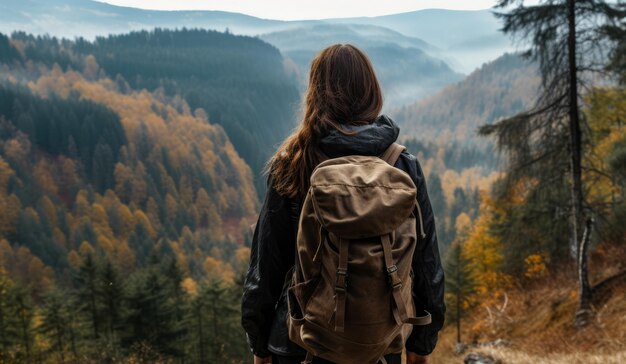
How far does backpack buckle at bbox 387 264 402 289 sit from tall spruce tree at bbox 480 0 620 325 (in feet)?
25.1

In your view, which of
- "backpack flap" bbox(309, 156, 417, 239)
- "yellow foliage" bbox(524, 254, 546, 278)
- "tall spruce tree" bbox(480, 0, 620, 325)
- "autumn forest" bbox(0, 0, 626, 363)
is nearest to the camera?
"backpack flap" bbox(309, 156, 417, 239)

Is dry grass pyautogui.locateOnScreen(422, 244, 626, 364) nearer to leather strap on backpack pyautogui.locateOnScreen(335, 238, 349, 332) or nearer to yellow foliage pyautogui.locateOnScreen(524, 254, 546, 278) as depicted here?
yellow foliage pyautogui.locateOnScreen(524, 254, 546, 278)

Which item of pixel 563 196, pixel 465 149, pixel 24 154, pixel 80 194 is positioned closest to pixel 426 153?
pixel 465 149

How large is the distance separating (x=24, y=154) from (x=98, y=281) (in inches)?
3915

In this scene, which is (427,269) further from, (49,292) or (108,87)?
(108,87)

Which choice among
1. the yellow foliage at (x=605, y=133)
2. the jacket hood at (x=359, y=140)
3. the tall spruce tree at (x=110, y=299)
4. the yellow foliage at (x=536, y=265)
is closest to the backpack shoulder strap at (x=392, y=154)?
the jacket hood at (x=359, y=140)

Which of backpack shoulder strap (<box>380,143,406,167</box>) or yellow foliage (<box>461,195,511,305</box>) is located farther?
yellow foliage (<box>461,195,511,305</box>)

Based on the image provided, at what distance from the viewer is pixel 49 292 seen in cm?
2373

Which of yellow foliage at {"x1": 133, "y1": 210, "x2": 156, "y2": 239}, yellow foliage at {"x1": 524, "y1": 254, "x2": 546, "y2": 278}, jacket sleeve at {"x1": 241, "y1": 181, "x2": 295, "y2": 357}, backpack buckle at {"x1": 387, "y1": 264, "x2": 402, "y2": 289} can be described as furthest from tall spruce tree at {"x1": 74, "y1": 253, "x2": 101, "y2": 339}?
yellow foliage at {"x1": 133, "y1": 210, "x2": 156, "y2": 239}

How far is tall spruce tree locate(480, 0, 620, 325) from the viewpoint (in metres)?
8.08

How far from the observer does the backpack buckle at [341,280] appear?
1790 mm

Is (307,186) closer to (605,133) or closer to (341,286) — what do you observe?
(341,286)

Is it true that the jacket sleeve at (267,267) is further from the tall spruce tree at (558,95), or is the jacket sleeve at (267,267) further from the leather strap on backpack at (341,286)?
the tall spruce tree at (558,95)

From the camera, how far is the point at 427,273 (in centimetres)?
223
